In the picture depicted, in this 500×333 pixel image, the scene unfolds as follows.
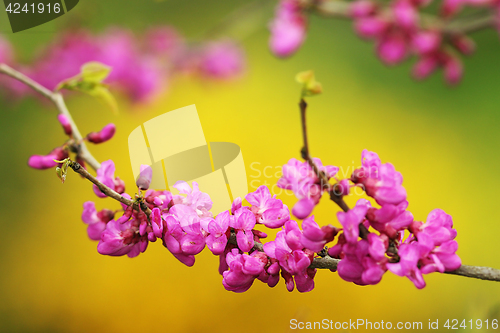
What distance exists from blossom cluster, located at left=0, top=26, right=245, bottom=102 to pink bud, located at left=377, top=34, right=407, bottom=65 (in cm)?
76

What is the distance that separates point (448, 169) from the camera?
1.55 meters

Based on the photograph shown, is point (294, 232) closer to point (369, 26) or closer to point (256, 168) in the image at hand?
point (369, 26)

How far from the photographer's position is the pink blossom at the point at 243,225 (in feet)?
1.05

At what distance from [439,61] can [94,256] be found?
115 centimetres

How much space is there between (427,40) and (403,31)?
1.4 inches

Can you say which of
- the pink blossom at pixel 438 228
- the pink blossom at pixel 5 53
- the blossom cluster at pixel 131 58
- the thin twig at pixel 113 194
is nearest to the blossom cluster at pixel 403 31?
the pink blossom at pixel 438 228

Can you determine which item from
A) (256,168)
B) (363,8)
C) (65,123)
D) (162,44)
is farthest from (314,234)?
(162,44)

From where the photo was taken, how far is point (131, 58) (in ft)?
3.89

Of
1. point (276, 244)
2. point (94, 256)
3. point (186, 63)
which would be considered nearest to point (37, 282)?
point (94, 256)

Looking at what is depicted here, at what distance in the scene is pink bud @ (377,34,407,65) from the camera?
1.88ft

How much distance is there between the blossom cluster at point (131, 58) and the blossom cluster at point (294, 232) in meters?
Answer: 0.91

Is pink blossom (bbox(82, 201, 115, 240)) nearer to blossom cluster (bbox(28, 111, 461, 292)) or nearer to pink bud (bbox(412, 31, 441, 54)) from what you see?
blossom cluster (bbox(28, 111, 461, 292))
